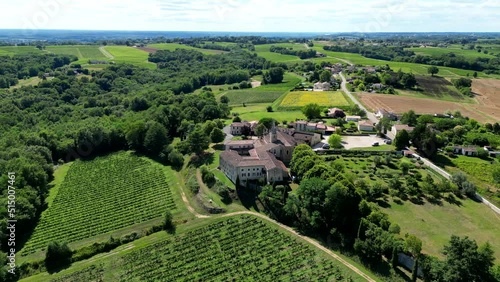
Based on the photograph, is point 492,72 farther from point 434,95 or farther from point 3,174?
point 3,174

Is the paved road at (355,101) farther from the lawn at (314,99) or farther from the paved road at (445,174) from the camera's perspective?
the paved road at (445,174)

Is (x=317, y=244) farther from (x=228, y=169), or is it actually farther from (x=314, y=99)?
(x=314, y=99)

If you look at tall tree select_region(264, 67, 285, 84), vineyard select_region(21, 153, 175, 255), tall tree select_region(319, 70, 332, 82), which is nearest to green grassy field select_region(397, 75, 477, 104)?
tall tree select_region(319, 70, 332, 82)

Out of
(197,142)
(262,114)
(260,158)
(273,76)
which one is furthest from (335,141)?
(273,76)

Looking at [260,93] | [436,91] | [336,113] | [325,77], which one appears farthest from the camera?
[325,77]

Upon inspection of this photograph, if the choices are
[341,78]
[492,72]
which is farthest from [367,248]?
[492,72]

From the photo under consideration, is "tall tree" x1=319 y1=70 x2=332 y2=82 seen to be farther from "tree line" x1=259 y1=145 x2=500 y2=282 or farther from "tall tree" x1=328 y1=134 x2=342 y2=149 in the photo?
"tree line" x1=259 y1=145 x2=500 y2=282

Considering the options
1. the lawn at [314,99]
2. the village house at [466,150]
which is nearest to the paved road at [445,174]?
the village house at [466,150]
